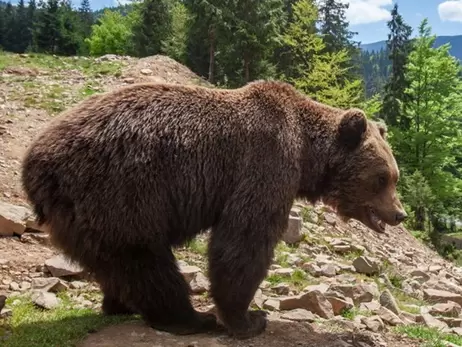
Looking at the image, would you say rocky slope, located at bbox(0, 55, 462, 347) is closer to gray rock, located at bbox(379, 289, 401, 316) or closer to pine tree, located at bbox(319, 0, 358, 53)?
gray rock, located at bbox(379, 289, 401, 316)

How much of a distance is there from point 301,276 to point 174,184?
11.9 feet

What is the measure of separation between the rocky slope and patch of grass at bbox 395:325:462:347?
113 mm

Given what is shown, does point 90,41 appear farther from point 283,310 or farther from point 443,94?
point 283,310

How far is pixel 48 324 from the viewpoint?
15.1 ft

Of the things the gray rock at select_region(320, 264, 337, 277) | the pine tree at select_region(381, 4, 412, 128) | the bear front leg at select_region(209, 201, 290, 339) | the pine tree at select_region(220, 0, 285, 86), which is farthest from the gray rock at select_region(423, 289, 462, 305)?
the pine tree at select_region(381, 4, 412, 128)

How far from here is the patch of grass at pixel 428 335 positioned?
4.91m

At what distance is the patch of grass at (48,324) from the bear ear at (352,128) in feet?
7.86

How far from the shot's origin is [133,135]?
4.21 m

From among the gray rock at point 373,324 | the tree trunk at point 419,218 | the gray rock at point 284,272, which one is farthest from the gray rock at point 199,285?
the tree trunk at point 419,218

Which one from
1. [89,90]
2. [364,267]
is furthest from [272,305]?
[89,90]

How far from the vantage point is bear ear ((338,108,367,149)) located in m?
4.85

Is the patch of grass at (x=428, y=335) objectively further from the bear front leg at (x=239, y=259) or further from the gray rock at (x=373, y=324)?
the bear front leg at (x=239, y=259)

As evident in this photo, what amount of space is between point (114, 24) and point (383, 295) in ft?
151

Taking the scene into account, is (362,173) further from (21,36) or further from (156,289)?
(21,36)
